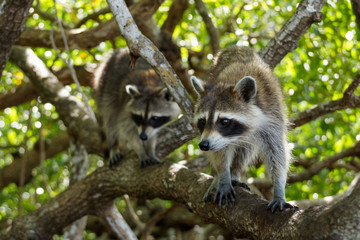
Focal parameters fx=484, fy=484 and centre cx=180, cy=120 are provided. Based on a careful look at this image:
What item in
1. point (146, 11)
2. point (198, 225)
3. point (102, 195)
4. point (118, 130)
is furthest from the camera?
point (198, 225)

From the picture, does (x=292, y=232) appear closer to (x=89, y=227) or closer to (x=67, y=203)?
(x=67, y=203)

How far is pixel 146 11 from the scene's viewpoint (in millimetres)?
5012

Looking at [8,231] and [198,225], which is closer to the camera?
[8,231]

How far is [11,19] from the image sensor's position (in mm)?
4086

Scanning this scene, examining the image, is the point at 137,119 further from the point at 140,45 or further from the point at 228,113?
the point at 140,45

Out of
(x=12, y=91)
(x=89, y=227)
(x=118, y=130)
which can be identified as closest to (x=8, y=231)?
(x=118, y=130)

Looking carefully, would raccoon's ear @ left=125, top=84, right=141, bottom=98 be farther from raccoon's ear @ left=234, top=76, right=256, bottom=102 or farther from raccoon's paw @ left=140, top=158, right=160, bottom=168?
raccoon's ear @ left=234, top=76, right=256, bottom=102

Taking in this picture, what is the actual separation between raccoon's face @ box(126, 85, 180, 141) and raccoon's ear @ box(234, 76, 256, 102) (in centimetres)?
187

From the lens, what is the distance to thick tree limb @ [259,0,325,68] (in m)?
3.97

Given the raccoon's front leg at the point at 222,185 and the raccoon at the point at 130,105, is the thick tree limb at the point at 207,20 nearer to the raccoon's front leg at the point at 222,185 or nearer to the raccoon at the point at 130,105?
the raccoon at the point at 130,105

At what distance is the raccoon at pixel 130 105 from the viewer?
5266 mm

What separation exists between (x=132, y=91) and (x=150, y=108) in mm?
274

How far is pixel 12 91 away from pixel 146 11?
267 cm

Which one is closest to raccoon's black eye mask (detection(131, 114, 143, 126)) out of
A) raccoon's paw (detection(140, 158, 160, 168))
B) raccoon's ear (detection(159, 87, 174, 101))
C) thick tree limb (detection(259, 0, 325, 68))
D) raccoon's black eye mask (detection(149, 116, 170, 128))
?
raccoon's black eye mask (detection(149, 116, 170, 128))
